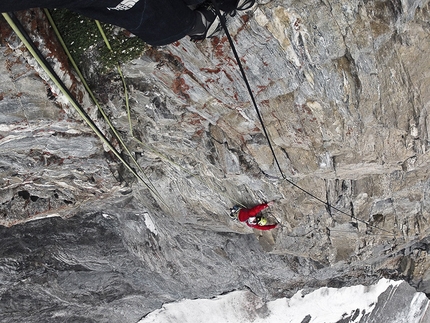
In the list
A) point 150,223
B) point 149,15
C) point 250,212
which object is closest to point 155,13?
point 149,15

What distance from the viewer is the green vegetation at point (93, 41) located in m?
3.99

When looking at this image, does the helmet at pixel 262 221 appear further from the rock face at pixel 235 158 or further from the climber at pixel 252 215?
the rock face at pixel 235 158

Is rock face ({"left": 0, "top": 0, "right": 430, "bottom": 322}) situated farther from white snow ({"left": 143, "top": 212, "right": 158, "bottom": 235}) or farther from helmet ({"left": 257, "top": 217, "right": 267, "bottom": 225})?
helmet ({"left": 257, "top": 217, "right": 267, "bottom": 225})

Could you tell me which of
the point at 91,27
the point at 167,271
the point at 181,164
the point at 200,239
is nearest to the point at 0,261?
the point at 167,271

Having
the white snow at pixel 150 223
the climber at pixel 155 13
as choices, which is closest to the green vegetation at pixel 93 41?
the climber at pixel 155 13

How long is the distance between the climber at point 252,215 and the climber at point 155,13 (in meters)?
3.56

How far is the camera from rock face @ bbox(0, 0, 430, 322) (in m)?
3.86

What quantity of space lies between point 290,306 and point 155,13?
33.3 ft

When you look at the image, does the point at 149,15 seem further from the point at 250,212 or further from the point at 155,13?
the point at 250,212

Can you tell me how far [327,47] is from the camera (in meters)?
3.77

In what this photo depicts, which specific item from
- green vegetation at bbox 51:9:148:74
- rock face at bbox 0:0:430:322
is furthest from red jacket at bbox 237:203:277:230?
green vegetation at bbox 51:9:148:74

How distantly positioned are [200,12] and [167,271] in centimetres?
768

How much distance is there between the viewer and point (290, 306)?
11219 mm

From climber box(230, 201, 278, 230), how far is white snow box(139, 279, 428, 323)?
16.6ft
